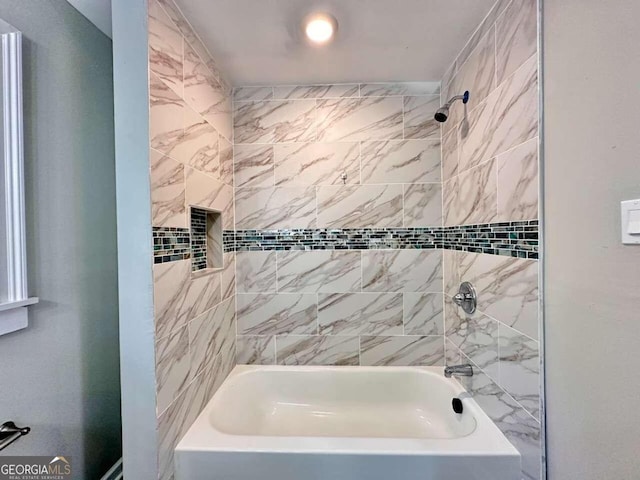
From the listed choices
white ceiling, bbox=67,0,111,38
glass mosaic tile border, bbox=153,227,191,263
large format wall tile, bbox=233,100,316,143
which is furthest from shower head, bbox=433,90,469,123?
white ceiling, bbox=67,0,111,38

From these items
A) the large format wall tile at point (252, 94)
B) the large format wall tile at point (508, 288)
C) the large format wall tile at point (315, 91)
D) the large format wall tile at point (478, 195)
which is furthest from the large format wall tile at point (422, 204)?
the large format wall tile at point (252, 94)

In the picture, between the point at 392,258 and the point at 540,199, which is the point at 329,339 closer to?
the point at 392,258

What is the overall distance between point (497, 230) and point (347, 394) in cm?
142

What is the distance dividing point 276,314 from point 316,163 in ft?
3.62

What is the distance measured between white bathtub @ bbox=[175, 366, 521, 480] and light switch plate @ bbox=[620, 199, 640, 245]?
3.23 ft

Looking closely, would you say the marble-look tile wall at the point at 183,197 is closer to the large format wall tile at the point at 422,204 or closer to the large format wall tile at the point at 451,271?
the large format wall tile at the point at 422,204

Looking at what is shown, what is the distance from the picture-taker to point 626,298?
737mm

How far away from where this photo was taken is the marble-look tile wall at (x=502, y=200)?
3.55 feet

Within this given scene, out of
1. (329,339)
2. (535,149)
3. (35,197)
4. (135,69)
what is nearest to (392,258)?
(329,339)

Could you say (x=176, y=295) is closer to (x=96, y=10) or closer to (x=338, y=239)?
(x=338, y=239)

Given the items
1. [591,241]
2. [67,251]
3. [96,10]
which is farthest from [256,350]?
[96,10]

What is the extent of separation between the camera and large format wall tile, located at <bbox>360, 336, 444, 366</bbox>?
6.60 ft

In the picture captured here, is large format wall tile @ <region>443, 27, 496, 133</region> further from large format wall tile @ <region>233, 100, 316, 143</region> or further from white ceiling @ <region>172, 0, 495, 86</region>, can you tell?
large format wall tile @ <region>233, 100, 316, 143</region>

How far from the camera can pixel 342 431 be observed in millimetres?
1829
